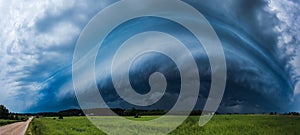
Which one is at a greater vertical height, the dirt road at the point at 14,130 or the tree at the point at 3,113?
the tree at the point at 3,113

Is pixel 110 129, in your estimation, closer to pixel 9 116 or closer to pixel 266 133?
pixel 266 133

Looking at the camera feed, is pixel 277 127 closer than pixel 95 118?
Yes

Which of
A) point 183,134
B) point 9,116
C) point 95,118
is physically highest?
point 9,116

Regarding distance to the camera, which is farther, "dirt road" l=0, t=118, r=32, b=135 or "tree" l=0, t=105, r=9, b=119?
"tree" l=0, t=105, r=9, b=119

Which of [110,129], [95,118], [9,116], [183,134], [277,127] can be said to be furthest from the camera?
[9,116]

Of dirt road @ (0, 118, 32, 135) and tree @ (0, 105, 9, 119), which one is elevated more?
tree @ (0, 105, 9, 119)

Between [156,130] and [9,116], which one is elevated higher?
[9,116]

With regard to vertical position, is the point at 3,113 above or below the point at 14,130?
above

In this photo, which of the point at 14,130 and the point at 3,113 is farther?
the point at 3,113

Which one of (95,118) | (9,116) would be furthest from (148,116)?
(9,116)

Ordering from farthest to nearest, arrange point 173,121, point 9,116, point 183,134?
1. point 9,116
2. point 173,121
3. point 183,134

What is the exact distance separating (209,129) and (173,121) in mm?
3452

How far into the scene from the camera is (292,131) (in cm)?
3169

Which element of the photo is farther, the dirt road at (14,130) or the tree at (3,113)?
the tree at (3,113)
